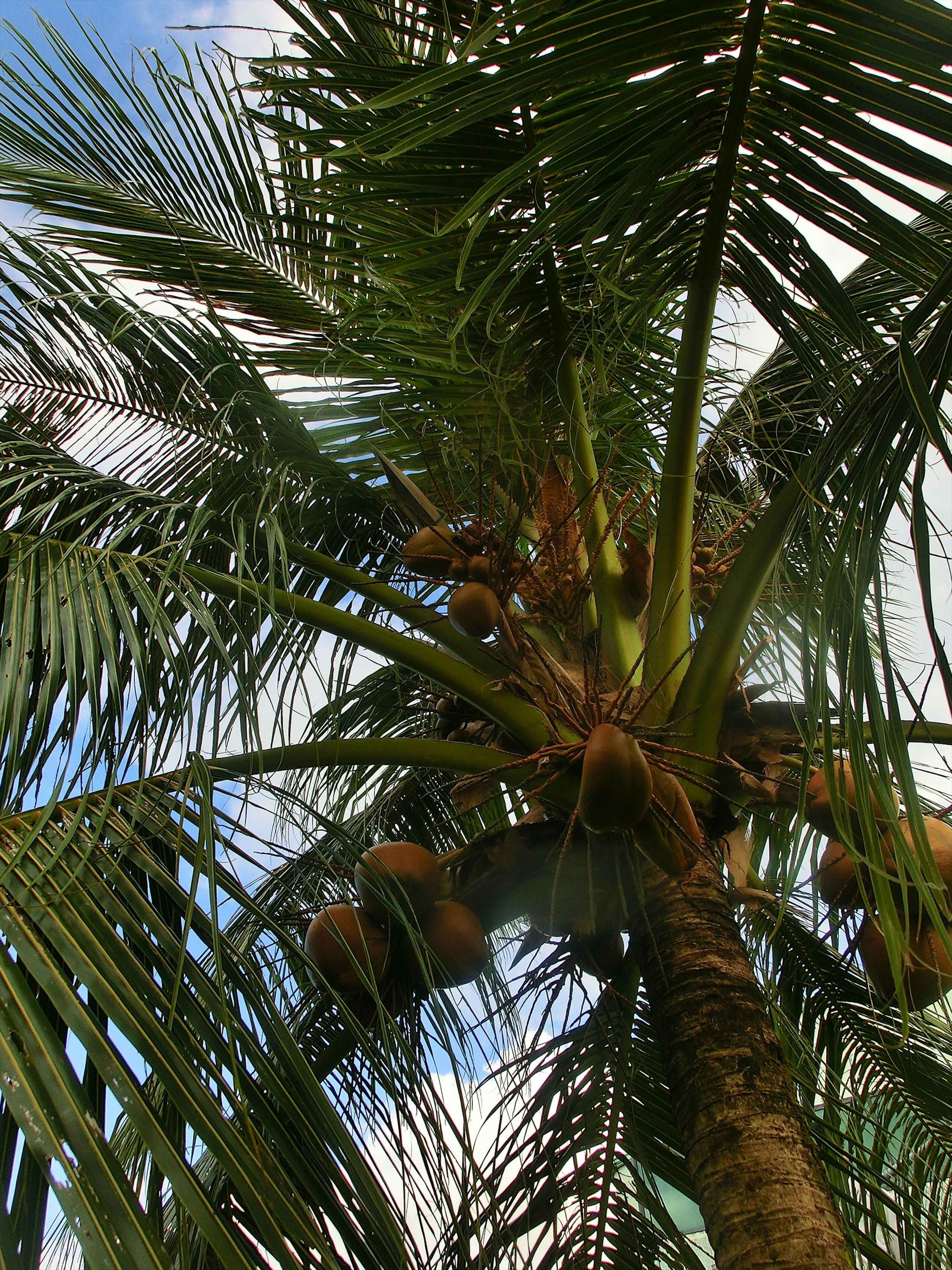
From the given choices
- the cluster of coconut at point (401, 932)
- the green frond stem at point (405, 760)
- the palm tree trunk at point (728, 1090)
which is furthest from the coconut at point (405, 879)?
the palm tree trunk at point (728, 1090)

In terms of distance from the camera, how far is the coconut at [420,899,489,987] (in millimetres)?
1863

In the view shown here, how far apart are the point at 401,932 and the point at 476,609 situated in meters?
0.66

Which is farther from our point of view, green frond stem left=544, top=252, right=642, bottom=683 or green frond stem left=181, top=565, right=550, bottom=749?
green frond stem left=544, top=252, right=642, bottom=683

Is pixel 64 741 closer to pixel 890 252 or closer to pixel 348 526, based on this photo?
pixel 348 526

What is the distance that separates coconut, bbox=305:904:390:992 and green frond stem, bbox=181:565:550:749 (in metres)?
0.46

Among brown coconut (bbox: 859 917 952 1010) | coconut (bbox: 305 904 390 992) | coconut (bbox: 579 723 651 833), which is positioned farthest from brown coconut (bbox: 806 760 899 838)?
coconut (bbox: 305 904 390 992)

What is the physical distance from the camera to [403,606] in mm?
2205

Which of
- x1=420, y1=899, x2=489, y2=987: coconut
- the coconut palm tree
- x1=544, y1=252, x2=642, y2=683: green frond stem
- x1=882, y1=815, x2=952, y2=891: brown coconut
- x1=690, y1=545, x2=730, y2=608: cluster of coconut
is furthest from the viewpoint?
x1=690, y1=545, x2=730, y2=608: cluster of coconut

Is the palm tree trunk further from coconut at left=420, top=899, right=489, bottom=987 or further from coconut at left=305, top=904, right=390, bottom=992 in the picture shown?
coconut at left=305, top=904, right=390, bottom=992

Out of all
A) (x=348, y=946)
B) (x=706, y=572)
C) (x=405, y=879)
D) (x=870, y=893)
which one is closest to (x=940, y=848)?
(x=870, y=893)

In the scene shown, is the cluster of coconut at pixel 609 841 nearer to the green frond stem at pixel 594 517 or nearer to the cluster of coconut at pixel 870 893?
the cluster of coconut at pixel 870 893

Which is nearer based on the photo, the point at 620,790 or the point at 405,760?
the point at 620,790

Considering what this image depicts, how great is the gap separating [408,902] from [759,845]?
5.64 feet

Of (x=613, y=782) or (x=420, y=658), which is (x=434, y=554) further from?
(x=613, y=782)
